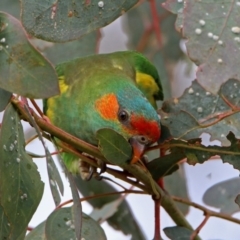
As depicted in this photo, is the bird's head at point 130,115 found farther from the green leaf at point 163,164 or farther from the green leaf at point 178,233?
the green leaf at point 178,233

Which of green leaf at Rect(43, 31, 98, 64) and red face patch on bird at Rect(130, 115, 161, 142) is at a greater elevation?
green leaf at Rect(43, 31, 98, 64)

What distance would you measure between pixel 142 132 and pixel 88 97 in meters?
0.27

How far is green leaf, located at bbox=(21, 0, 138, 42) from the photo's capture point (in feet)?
3.04

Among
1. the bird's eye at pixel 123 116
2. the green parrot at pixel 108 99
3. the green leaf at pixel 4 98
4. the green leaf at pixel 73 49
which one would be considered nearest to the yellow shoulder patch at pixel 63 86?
the green parrot at pixel 108 99

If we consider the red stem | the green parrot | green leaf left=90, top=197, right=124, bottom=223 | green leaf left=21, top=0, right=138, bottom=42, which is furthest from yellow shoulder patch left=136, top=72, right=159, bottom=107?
green leaf left=21, top=0, right=138, bottom=42

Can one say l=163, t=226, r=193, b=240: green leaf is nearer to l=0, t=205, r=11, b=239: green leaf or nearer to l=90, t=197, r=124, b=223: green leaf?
l=0, t=205, r=11, b=239: green leaf

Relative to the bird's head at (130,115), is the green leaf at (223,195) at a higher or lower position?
lower

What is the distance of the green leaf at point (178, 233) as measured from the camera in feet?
3.94

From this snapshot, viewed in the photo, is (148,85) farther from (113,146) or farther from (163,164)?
(113,146)

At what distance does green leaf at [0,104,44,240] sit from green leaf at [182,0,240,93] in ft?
0.97

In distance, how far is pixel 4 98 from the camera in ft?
3.08

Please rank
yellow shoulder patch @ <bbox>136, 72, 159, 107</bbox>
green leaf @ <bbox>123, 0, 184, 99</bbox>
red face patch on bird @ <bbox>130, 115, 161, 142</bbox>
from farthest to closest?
green leaf @ <bbox>123, 0, 184, 99</bbox> < yellow shoulder patch @ <bbox>136, 72, 159, 107</bbox> < red face patch on bird @ <bbox>130, 115, 161, 142</bbox>

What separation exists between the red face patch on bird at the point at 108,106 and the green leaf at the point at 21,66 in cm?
61

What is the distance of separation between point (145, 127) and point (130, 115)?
71mm
